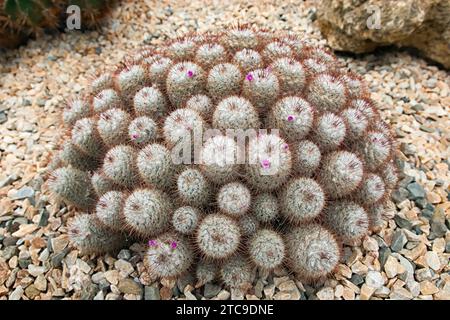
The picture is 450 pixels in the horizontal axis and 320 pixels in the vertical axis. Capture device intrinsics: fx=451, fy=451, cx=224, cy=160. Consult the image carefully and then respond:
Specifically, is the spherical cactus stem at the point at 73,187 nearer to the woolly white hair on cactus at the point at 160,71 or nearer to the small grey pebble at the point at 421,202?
the woolly white hair on cactus at the point at 160,71

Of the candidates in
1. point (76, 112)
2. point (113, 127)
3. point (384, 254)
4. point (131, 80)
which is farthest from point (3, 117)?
point (384, 254)

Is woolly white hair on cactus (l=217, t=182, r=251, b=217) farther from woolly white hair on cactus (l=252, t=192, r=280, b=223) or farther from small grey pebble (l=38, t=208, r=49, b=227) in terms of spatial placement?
small grey pebble (l=38, t=208, r=49, b=227)

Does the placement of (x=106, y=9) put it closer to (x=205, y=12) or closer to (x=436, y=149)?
(x=205, y=12)

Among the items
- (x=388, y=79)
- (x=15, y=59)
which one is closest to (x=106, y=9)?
(x=15, y=59)

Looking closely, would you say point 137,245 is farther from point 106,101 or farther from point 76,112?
point 76,112

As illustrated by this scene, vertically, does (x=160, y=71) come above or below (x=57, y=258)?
above

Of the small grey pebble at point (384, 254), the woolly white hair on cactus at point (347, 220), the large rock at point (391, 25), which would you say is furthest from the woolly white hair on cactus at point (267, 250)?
the large rock at point (391, 25)

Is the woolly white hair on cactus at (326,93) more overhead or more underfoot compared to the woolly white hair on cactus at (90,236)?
more overhead
